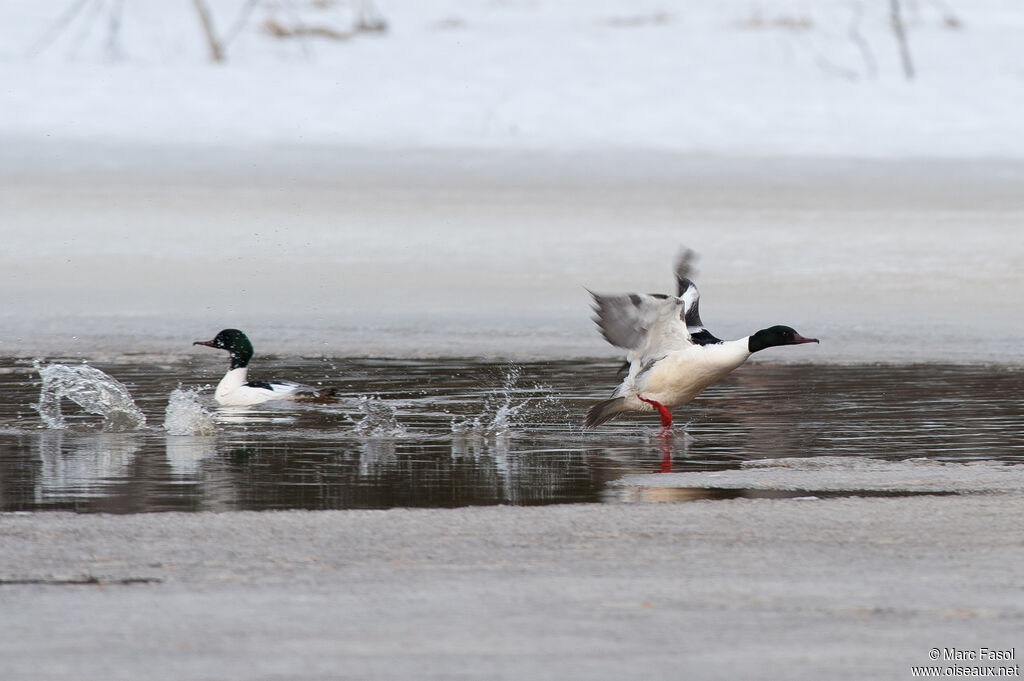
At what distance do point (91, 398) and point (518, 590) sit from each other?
4.42m

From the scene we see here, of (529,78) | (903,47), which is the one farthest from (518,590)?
(903,47)

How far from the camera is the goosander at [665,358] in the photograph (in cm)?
Result: 832

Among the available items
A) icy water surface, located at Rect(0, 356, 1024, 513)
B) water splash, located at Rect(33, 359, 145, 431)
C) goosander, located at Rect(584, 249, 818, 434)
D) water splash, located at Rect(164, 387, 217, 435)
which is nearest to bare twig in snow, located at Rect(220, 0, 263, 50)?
icy water surface, located at Rect(0, 356, 1024, 513)

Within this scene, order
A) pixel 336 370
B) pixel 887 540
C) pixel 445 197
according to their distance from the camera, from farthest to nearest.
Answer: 1. pixel 445 197
2. pixel 336 370
3. pixel 887 540

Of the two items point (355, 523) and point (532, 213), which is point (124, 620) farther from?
point (532, 213)

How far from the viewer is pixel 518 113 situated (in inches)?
859

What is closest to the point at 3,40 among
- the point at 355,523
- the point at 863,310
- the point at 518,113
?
the point at 518,113

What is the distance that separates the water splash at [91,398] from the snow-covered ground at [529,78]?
11.2 m

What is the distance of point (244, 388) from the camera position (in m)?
9.28

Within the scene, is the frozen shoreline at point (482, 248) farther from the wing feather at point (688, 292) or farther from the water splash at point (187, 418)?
the water splash at point (187, 418)

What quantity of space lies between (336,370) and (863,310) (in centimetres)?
416

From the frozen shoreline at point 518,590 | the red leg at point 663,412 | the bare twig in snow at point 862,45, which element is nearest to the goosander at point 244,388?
the red leg at point 663,412

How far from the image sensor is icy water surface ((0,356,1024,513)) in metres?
6.70

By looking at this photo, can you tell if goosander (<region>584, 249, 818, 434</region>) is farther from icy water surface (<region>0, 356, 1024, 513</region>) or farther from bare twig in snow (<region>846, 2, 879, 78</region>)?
bare twig in snow (<region>846, 2, 879, 78</region>)
